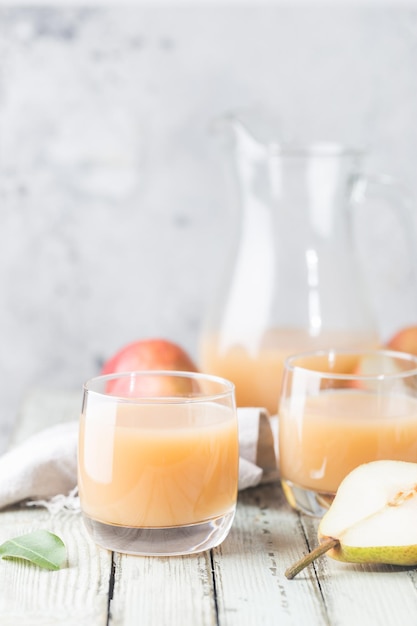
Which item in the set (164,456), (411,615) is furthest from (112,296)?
(411,615)

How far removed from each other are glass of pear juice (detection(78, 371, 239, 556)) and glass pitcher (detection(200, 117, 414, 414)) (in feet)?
1.10

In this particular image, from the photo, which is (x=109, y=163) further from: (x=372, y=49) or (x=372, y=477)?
(x=372, y=477)

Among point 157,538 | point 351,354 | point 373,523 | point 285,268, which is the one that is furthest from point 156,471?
point 285,268

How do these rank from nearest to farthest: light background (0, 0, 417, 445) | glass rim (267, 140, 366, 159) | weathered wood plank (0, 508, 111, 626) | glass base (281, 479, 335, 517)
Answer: weathered wood plank (0, 508, 111, 626)
glass base (281, 479, 335, 517)
glass rim (267, 140, 366, 159)
light background (0, 0, 417, 445)

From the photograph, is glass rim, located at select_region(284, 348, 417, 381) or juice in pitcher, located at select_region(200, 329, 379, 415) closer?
glass rim, located at select_region(284, 348, 417, 381)

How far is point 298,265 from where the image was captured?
1165 millimetres

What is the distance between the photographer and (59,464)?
95cm

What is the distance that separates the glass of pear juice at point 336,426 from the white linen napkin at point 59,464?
0.07 m

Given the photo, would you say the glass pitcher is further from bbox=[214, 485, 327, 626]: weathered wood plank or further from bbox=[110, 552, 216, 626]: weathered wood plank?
bbox=[110, 552, 216, 626]: weathered wood plank

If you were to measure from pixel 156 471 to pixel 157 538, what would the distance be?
0.06 metres

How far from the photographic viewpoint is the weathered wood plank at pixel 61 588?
2.23ft

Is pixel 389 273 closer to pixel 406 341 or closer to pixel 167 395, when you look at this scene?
pixel 406 341

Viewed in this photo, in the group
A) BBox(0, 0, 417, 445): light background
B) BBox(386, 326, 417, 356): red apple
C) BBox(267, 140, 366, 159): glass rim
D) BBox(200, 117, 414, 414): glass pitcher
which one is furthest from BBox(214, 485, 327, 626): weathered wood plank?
BBox(0, 0, 417, 445): light background

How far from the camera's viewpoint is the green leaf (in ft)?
2.52
